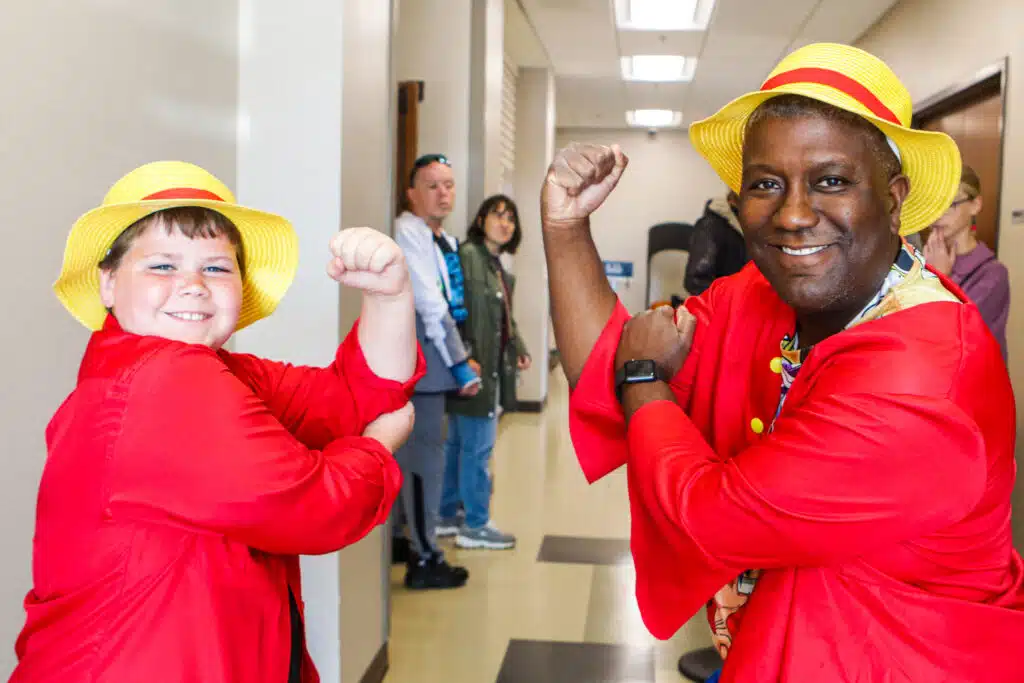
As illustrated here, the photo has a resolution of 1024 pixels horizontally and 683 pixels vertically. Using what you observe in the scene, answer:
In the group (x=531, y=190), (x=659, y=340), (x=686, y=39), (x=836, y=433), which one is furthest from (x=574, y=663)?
(x=531, y=190)

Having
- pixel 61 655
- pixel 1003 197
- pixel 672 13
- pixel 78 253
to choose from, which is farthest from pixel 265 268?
pixel 672 13

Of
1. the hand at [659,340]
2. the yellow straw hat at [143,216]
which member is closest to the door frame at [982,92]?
the hand at [659,340]

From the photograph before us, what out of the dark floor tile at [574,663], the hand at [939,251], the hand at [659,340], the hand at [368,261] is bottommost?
the dark floor tile at [574,663]

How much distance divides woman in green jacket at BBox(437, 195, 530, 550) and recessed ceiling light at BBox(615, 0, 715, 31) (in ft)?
9.58

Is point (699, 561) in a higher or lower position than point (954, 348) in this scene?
lower

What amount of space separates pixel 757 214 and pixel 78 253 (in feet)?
3.03

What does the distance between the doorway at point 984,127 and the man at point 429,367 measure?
277 cm

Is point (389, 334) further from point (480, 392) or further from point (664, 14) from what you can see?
point (664, 14)

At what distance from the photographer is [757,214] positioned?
3.98 feet

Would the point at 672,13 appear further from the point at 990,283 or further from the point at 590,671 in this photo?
the point at 590,671

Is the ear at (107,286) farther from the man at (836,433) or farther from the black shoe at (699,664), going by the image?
the black shoe at (699,664)

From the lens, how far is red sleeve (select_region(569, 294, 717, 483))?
53.8 inches

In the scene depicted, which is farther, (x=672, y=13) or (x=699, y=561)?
(x=672, y=13)

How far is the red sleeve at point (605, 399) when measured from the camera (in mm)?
1367
